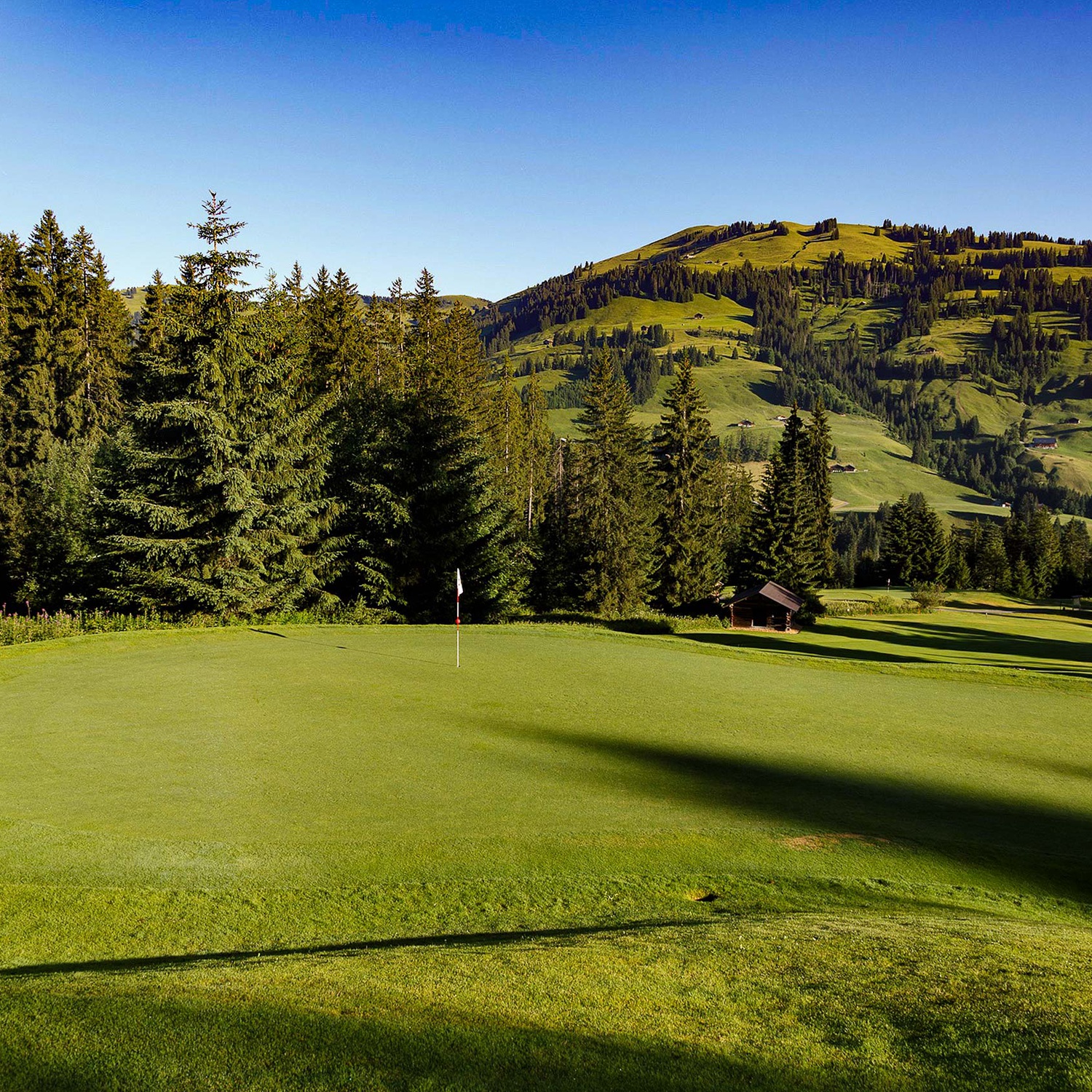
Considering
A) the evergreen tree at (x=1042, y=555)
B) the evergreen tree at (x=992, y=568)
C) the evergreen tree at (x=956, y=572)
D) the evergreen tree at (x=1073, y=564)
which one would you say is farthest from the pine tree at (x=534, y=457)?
the evergreen tree at (x=1073, y=564)

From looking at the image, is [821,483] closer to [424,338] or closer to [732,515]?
[732,515]

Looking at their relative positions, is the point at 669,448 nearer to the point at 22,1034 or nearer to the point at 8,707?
the point at 8,707

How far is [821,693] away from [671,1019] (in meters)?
15.9

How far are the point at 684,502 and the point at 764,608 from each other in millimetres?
13386

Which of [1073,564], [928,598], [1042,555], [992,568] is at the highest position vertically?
[1042,555]

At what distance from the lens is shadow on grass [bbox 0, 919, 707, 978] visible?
691 centimetres

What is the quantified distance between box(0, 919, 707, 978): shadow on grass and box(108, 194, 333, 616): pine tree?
30460 mm

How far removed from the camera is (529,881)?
9281mm

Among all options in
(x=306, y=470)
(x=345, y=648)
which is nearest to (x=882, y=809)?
(x=345, y=648)

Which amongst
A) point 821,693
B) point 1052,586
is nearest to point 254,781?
point 821,693

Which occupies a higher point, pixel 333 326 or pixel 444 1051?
pixel 333 326

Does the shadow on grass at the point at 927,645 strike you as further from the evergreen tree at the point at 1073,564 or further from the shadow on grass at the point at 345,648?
the evergreen tree at the point at 1073,564

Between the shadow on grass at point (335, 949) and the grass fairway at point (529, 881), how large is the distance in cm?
5

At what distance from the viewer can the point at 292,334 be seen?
1750 inches
